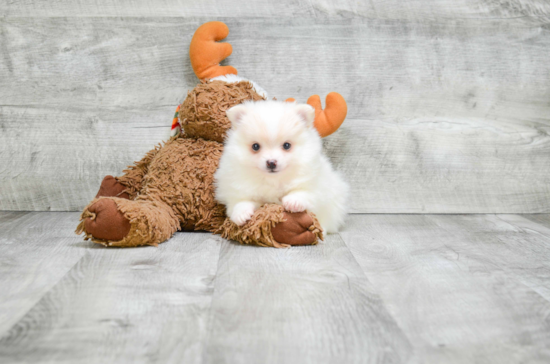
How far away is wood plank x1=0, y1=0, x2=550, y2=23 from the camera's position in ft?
5.45

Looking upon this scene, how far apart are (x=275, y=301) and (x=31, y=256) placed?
0.68 m

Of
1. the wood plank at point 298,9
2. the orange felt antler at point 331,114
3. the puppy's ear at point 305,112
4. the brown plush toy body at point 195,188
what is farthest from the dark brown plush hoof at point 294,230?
the wood plank at point 298,9

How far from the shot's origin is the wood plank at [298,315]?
704mm

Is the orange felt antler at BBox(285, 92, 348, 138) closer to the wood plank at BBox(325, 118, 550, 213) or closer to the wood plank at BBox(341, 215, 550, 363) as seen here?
the wood plank at BBox(325, 118, 550, 213)

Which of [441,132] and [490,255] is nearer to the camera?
[490,255]

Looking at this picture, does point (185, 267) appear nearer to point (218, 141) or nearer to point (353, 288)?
point (353, 288)

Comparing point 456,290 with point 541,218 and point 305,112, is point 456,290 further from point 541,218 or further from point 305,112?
point 541,218

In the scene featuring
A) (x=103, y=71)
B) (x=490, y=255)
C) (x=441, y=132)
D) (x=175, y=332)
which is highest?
(x=103, y=71)

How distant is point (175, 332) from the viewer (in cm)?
76

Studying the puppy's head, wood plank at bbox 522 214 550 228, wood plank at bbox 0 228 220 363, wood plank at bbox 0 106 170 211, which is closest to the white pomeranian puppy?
the puppy's head

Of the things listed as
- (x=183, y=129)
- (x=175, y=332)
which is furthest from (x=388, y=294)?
(x=183, y=129)

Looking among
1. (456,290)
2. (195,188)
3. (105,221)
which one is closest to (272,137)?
(195,188)

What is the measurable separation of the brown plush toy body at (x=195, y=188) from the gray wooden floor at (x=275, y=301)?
0.16 feet

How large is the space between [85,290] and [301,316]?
1.47ft
